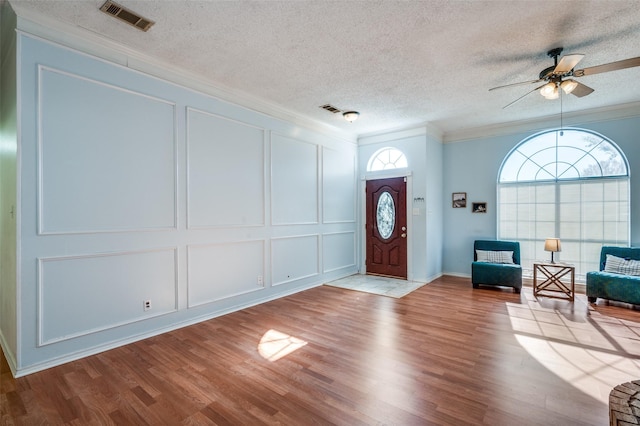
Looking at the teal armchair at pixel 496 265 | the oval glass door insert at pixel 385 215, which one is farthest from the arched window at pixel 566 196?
the oval glass door insert at pixel 385 215

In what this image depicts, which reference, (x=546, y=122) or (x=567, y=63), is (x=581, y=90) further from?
(x=546, y=122)

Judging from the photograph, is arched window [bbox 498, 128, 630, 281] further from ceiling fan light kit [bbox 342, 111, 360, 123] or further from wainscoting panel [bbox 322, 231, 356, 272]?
ceiling fan light kit [bbox 342, 111, 360, 123]

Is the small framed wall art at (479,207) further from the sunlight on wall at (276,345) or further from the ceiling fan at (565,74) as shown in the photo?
the sunlight on wall at (276,345)

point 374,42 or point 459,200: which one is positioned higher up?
point 374,42

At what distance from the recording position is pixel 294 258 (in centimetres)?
532

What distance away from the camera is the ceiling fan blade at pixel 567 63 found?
2750 mm

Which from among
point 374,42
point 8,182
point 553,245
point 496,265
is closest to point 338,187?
point 496,265

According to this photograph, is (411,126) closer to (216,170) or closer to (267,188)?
(267,188)

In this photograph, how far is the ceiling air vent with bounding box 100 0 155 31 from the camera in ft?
8.29

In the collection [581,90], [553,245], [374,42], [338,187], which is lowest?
[553,245]

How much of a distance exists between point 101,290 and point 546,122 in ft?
23.6

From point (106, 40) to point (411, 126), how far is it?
16.0ft

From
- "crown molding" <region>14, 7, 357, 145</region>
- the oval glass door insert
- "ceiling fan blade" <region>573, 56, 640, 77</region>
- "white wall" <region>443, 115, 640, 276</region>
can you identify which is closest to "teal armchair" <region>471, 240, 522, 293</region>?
"white wall" <region>443, 115, 640, 276</region>

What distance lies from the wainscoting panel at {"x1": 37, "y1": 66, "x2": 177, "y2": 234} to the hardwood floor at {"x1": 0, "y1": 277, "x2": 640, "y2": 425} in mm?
1350
